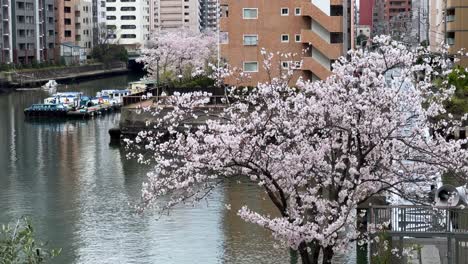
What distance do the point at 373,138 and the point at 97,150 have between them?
11020 millimetres

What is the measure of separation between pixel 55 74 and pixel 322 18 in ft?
72.6

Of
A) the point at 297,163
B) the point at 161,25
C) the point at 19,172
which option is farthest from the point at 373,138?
the point at 161,25

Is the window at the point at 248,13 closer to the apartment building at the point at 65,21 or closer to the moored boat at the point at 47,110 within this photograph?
the moored boat at the point at 47,110

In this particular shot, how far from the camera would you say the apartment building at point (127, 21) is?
51.6m

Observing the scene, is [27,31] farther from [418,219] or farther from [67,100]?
[418,219]

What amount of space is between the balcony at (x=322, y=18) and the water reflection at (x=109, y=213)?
4624mm

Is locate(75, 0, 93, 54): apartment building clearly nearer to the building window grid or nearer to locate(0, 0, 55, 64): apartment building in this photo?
locate(0, 0, 55, 64): apartment building

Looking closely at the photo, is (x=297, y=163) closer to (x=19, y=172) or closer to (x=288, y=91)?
(x=288, y=91)

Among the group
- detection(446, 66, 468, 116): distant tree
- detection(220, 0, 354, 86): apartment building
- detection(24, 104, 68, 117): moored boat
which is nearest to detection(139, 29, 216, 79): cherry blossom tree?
detection(24, 104, 68, 117): moored boat

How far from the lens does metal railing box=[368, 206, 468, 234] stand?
5.36 m

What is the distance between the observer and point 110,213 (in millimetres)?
9633

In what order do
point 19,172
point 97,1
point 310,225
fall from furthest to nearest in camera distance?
1. point 97,1
2. point 19,172
3. point 310,225

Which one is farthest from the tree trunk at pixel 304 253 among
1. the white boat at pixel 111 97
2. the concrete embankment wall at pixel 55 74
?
the concrete embankment wall at pixel 55 74

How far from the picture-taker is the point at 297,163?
483 centimetres
